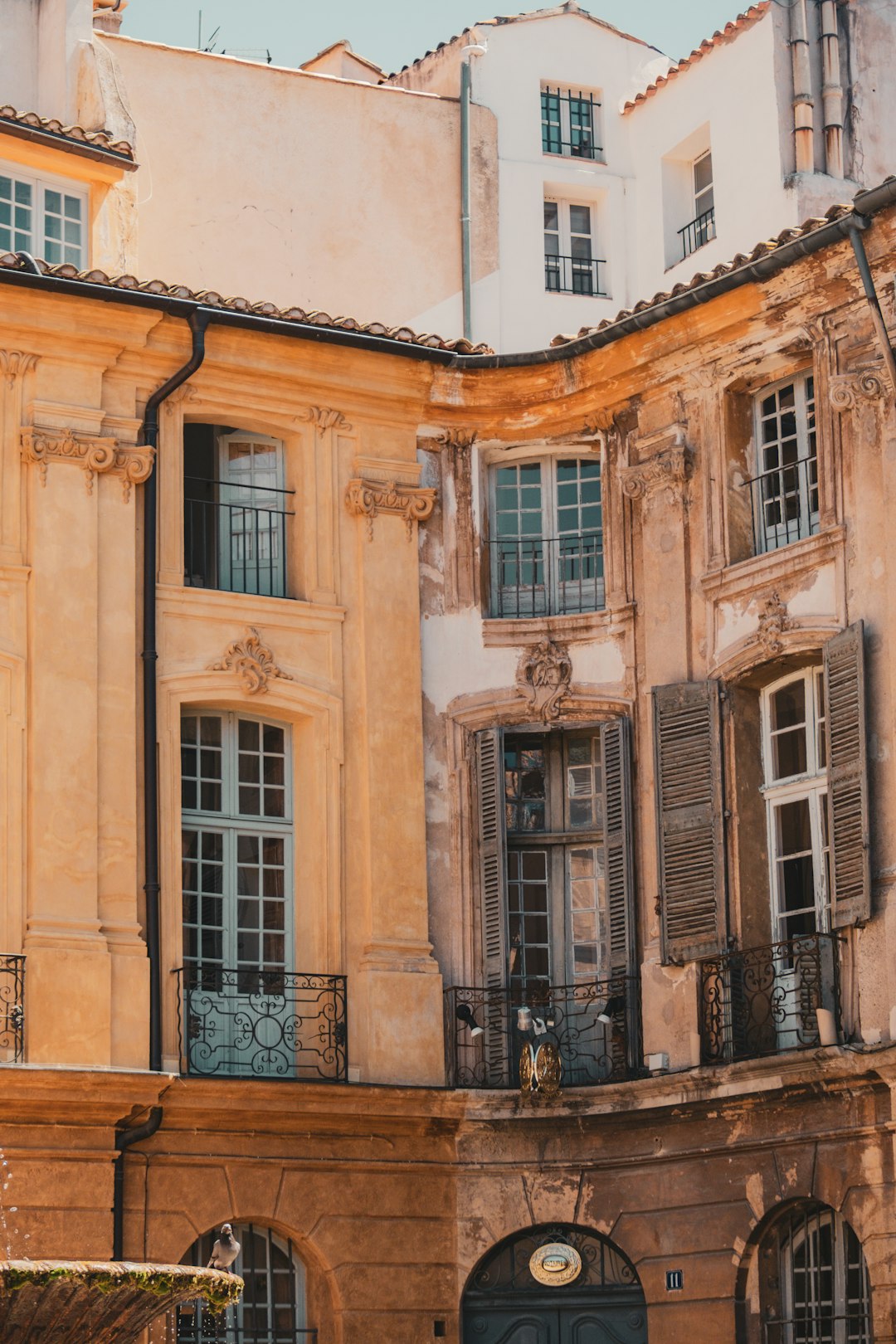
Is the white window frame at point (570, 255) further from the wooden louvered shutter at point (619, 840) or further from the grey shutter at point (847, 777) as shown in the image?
the grey shutter at point (847, 777)

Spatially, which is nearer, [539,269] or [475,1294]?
[475,1294]

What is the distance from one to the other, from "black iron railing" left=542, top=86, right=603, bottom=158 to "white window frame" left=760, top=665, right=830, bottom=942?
10553mm

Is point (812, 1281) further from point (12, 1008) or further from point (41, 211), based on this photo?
point (41, 211)

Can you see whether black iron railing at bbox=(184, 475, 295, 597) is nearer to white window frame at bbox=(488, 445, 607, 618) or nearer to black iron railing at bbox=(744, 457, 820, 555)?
white window frame at bbox=(488, 445, 607, 618)

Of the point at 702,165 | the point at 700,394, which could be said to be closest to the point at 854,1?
the point at 702,165

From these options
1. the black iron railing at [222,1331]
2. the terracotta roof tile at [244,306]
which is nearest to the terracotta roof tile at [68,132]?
the terracotta roof tile at [244,306]

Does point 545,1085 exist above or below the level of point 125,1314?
above

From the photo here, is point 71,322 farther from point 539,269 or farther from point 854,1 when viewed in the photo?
→ point 854,1

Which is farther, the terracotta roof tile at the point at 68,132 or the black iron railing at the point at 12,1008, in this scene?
the terracotta roof tile at the point at 68,132

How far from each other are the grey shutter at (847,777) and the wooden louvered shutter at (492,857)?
9.27ft

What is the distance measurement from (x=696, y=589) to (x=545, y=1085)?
3818 mm

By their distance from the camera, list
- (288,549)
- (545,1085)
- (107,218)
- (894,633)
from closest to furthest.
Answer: (894,633) → (545,1085) → (288,549) → (107,218)

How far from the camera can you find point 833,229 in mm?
20109

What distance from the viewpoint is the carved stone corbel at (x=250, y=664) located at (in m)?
21.4
